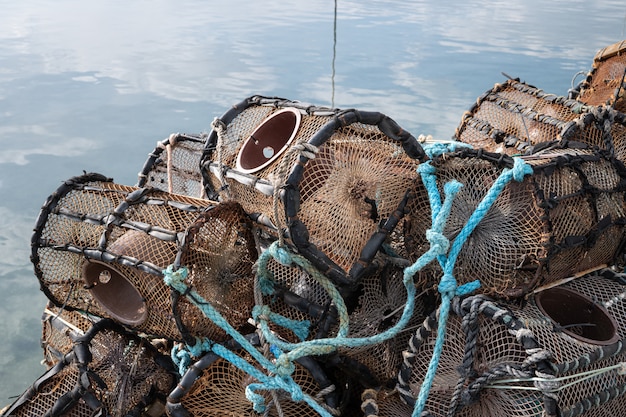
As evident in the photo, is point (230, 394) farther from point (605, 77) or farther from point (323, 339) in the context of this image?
point (605, 77)

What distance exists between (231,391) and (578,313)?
1090 millimetres

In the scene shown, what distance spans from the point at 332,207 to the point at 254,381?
558 mm

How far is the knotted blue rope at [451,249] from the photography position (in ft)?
5.37

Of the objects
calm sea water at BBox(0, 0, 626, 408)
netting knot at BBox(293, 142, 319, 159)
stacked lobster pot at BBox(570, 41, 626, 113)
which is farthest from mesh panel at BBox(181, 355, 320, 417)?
calm sea water at BBox(0, 0, 626, 408)

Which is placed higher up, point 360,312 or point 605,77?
point 605,77

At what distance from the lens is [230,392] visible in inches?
72.0

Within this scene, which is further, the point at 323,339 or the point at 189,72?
the point at 189,72

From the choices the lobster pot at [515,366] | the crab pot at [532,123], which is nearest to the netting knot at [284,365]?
the lobster pot at [515,366]

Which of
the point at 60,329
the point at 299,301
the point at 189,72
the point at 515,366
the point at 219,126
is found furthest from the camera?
the point at 189,72

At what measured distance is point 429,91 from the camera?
886 cm

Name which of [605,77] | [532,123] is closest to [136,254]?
[532,123]

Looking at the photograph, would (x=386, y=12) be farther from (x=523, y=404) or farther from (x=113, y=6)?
(x=523, y=404)

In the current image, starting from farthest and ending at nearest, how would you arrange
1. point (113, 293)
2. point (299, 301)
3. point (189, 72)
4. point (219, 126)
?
point (189, 72) < point (113, 293) < point (219, 126) < point (299, 301)

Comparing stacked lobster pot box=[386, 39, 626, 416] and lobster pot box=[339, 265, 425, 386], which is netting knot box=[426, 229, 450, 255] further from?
lobster pot box=[339, 265, 425, 386]
